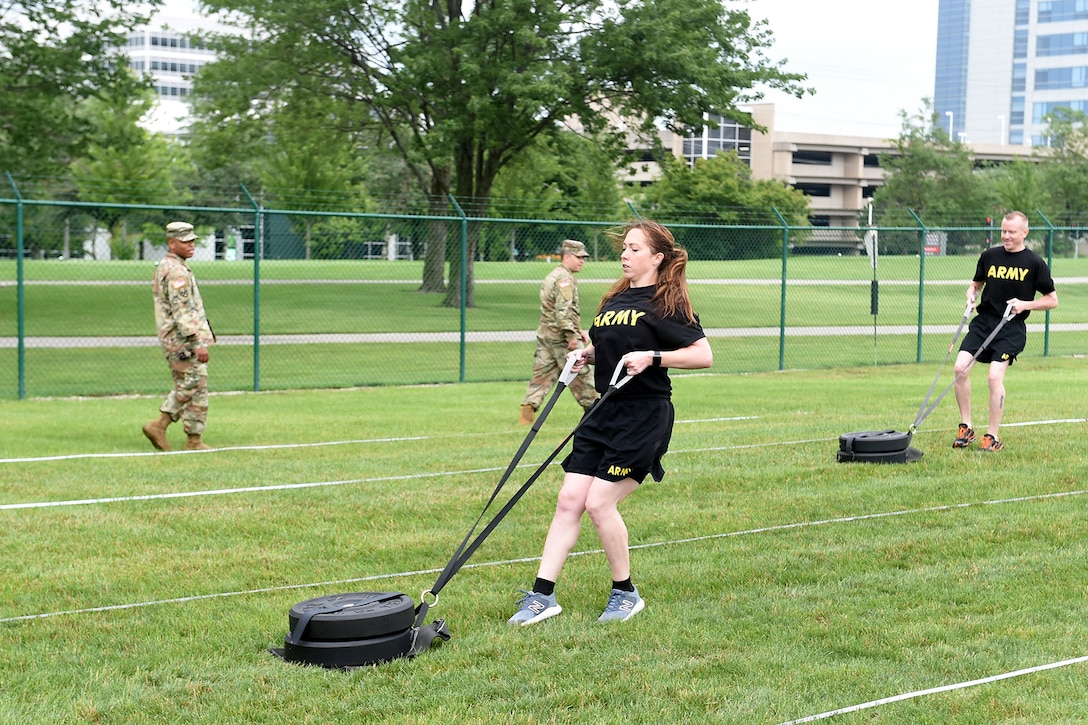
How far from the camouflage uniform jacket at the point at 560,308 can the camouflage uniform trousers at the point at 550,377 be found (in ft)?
0.31

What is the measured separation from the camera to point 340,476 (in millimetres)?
9086

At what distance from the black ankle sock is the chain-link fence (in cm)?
1008

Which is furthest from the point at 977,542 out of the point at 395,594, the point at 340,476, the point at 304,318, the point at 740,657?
the point at 304,318

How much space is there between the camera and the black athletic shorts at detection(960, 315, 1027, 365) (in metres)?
10.2

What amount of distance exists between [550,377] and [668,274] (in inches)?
275

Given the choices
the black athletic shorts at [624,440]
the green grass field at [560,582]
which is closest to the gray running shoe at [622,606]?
the green grass field at [560,582]

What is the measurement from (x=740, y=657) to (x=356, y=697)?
1.47 meters

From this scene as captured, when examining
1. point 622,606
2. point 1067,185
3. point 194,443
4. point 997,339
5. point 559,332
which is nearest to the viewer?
point 622,606

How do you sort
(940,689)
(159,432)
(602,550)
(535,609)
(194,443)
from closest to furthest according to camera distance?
1. (940,689)
2. (535,609)
3. (602,550)
4. (159,432)
5. (194,443)

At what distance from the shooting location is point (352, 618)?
4766mm

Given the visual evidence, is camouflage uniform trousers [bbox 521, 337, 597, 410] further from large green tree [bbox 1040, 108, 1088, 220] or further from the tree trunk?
large green tree [bbox 1040, 108, 1088, 220]

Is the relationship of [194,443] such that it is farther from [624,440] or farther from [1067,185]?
→ [1067,185]

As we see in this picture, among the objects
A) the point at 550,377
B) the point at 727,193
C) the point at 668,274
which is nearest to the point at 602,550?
the point at 668,274

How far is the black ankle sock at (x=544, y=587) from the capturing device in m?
5.44
